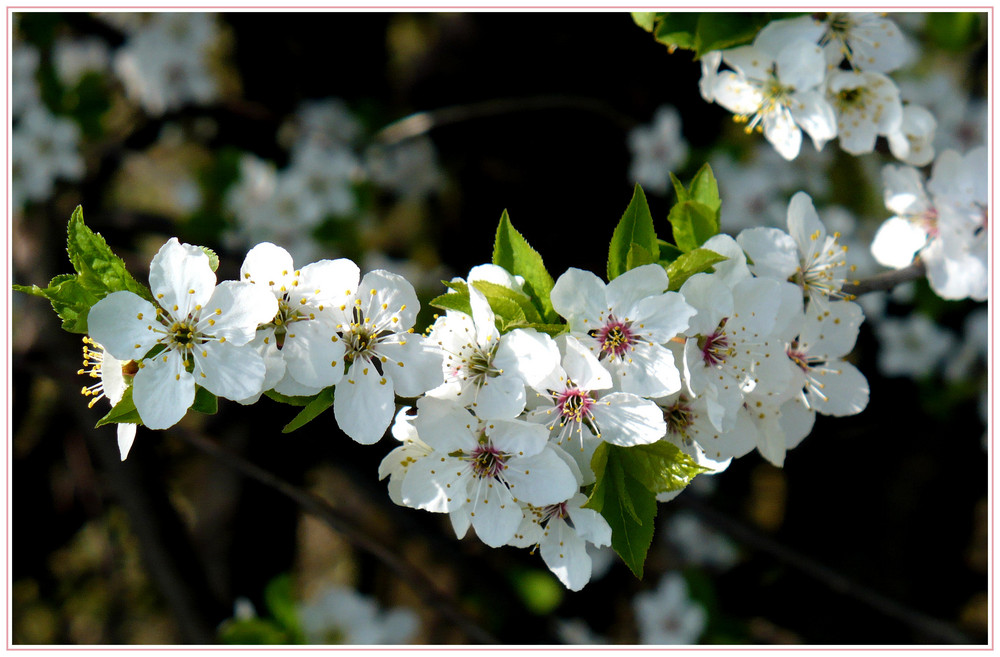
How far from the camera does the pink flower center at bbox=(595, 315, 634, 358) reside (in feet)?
3.47

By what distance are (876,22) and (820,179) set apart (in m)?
2.00

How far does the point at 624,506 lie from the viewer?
41.9 inches

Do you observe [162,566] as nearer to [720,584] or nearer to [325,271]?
[325,271]

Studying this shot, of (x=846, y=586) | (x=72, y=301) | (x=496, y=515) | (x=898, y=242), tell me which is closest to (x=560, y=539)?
(x=496, y=515)

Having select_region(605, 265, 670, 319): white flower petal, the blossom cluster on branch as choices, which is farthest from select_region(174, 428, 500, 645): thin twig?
select_region(605, 265, 670, 319): white flower petal

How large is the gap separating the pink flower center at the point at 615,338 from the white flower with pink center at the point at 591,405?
6 centimetres

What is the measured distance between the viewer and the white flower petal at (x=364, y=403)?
40.9 inches

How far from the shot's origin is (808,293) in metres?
1.30

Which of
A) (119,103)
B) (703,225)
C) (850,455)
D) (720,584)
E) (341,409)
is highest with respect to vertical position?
(703,225)

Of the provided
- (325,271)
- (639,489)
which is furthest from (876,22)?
(325,271)

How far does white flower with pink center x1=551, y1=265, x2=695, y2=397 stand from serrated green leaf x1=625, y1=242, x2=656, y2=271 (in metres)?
0.03

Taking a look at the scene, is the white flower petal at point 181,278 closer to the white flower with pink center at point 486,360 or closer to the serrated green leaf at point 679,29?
the white flower with pink center at point 486,360

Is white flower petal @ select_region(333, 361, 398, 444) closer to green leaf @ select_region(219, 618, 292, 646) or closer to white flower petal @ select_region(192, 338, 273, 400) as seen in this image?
white flower petal @ select_region(192, 338, 273, 400)

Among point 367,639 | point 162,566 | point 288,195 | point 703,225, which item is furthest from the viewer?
point 288,195
